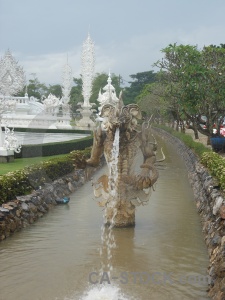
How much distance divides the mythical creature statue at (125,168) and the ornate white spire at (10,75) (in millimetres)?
22584

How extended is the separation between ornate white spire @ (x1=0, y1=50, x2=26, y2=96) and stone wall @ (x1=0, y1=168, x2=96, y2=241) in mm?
18390

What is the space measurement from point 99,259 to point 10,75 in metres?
26.3

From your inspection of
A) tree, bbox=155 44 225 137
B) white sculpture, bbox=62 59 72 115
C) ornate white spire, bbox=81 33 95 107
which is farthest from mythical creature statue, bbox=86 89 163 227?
white sculpture, bbox=62 59 72 115

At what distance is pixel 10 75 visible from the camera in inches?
1287

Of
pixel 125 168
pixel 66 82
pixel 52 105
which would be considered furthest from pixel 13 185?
pixel 66 82

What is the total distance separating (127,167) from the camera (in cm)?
1026

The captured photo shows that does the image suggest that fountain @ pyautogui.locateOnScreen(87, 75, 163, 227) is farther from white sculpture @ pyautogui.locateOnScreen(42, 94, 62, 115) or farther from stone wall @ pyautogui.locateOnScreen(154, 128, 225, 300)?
white sculpture @ pyautogui.locateOnScreen(42, 94, 62, 115)

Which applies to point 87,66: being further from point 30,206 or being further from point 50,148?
point 30,206

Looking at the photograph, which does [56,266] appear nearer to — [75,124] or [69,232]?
[69,232]

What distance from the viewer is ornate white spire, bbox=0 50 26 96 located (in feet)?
105

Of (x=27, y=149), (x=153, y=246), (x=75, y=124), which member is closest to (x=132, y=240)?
(x=153, y=246)

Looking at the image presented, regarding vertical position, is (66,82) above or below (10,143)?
above

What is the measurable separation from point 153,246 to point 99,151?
2.60 m

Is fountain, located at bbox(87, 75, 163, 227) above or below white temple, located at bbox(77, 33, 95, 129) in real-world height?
below
